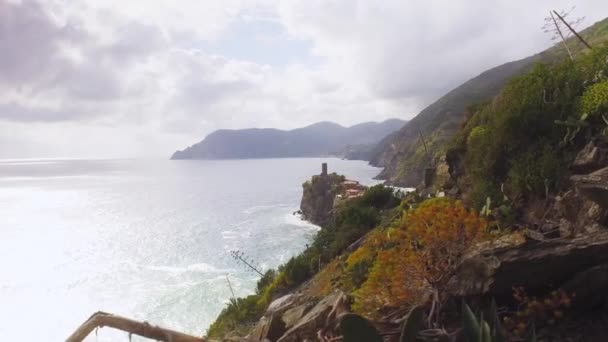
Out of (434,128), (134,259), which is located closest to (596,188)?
(134,259)

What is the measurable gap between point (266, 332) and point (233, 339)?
1.70m

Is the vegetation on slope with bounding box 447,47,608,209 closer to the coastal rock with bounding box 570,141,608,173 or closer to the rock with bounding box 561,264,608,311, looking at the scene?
the coastal rock with bounding box 570,141,608,173

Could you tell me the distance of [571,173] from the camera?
6465 millimetres

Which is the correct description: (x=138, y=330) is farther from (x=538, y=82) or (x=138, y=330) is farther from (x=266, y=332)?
(x=538, y=82)

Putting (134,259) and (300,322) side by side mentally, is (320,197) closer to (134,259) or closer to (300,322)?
(134,259)

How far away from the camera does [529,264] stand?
4270mm

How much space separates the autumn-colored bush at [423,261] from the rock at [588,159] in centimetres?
239

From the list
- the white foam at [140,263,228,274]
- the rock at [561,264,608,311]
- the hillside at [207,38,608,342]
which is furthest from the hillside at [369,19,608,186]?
the rock at [561,264,608,311]

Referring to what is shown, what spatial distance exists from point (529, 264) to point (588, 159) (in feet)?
10.2

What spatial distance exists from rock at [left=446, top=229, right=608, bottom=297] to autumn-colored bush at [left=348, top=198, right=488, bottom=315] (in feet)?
0.93

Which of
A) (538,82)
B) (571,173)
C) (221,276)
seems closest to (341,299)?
(571,173)

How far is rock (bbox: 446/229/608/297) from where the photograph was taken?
406cm

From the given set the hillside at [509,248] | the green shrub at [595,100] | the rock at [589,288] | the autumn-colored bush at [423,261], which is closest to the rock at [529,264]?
the hillside at [509,248]

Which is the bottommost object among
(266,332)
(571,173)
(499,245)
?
(266,332)
